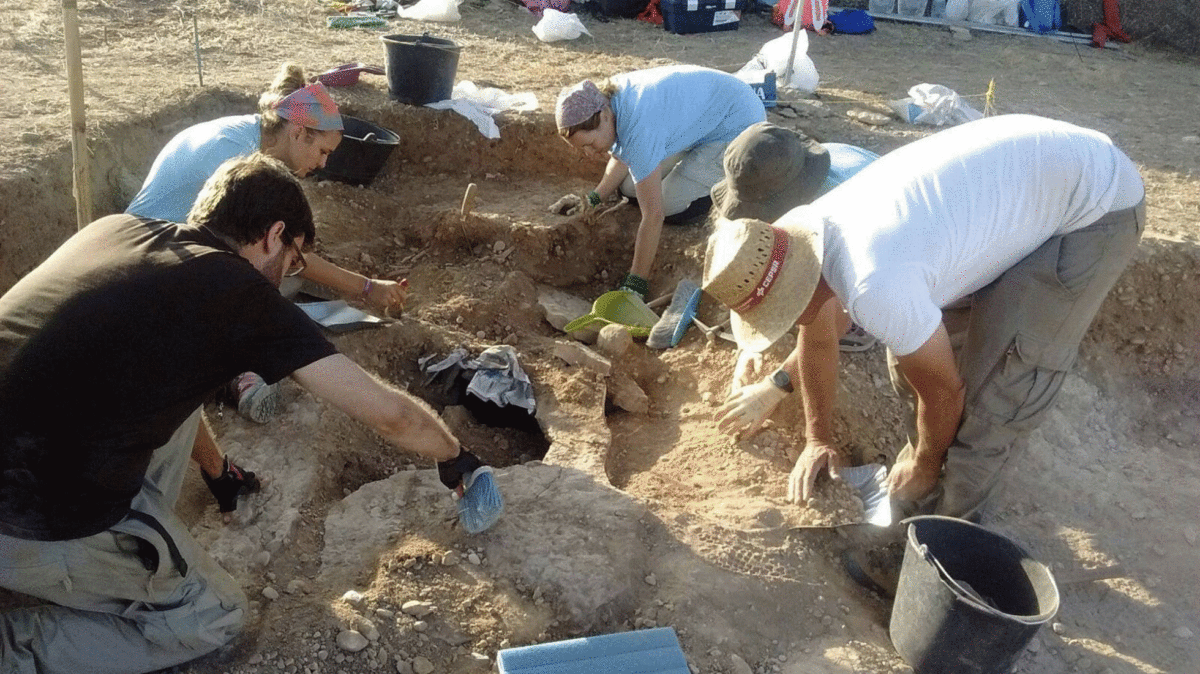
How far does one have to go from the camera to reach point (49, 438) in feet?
6.44

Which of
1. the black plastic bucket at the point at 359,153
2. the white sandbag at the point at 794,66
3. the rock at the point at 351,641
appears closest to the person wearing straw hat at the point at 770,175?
the rock at the point at 351,641

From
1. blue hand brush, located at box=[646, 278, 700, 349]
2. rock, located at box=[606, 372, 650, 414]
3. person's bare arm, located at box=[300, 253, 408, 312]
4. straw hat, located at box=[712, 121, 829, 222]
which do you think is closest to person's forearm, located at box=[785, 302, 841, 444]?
straw hat, located at box=[712, 121, 829, 222]

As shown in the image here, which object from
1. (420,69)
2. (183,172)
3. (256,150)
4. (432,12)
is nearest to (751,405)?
(256,150)

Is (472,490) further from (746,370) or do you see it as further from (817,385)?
(746,370)

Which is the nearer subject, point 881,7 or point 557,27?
point 557,27

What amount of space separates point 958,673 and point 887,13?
28.5 ft

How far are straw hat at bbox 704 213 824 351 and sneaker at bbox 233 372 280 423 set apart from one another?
1.76 m

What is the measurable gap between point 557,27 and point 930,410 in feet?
20.1

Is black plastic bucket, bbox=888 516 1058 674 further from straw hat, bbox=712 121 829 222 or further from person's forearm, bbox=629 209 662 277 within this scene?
person's forearm, bbox=629 209 662 277

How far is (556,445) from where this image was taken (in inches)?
130

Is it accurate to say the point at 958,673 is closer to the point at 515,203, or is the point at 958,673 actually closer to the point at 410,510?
the point at 410,510

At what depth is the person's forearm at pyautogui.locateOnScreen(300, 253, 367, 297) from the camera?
3.66m

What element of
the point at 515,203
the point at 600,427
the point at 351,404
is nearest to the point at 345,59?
the point at 515,203

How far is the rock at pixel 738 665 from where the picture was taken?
96.0 inches
